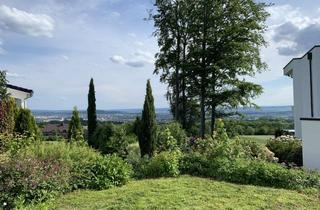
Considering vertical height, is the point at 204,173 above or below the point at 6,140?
below

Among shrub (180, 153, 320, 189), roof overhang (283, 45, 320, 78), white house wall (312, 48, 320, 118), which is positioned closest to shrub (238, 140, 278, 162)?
shrub (180, 153, 320, 189)

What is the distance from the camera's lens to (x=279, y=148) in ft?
40.3

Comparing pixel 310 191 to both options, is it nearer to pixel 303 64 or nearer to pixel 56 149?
pixel 56 149

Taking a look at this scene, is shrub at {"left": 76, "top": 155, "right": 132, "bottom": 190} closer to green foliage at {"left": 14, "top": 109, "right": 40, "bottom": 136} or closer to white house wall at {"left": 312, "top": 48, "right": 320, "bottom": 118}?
green foliage at {"left": 14, "top": 109, "right": 40, "bottom": 136}

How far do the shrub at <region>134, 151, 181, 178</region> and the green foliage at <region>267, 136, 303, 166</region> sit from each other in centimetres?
393

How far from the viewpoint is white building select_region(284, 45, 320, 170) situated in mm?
10117

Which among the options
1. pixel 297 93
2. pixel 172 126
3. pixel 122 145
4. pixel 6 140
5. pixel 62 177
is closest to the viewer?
pixel 62 177

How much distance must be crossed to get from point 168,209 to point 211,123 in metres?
16.3

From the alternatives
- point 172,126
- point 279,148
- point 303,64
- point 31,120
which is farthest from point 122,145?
point 303,64

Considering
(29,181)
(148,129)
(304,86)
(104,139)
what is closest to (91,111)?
(104,139)

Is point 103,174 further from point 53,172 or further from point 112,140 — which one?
point 112,140

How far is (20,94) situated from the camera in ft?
63.2

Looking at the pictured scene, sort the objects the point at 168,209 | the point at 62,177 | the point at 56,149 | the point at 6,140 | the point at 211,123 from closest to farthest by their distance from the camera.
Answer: the point at 168,209, the point at 62,177, the point at 56,149, the point at 6,140, the point at 211,123

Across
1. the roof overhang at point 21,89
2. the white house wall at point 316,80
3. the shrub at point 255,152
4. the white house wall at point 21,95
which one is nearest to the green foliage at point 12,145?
the shrub at point 255,152
